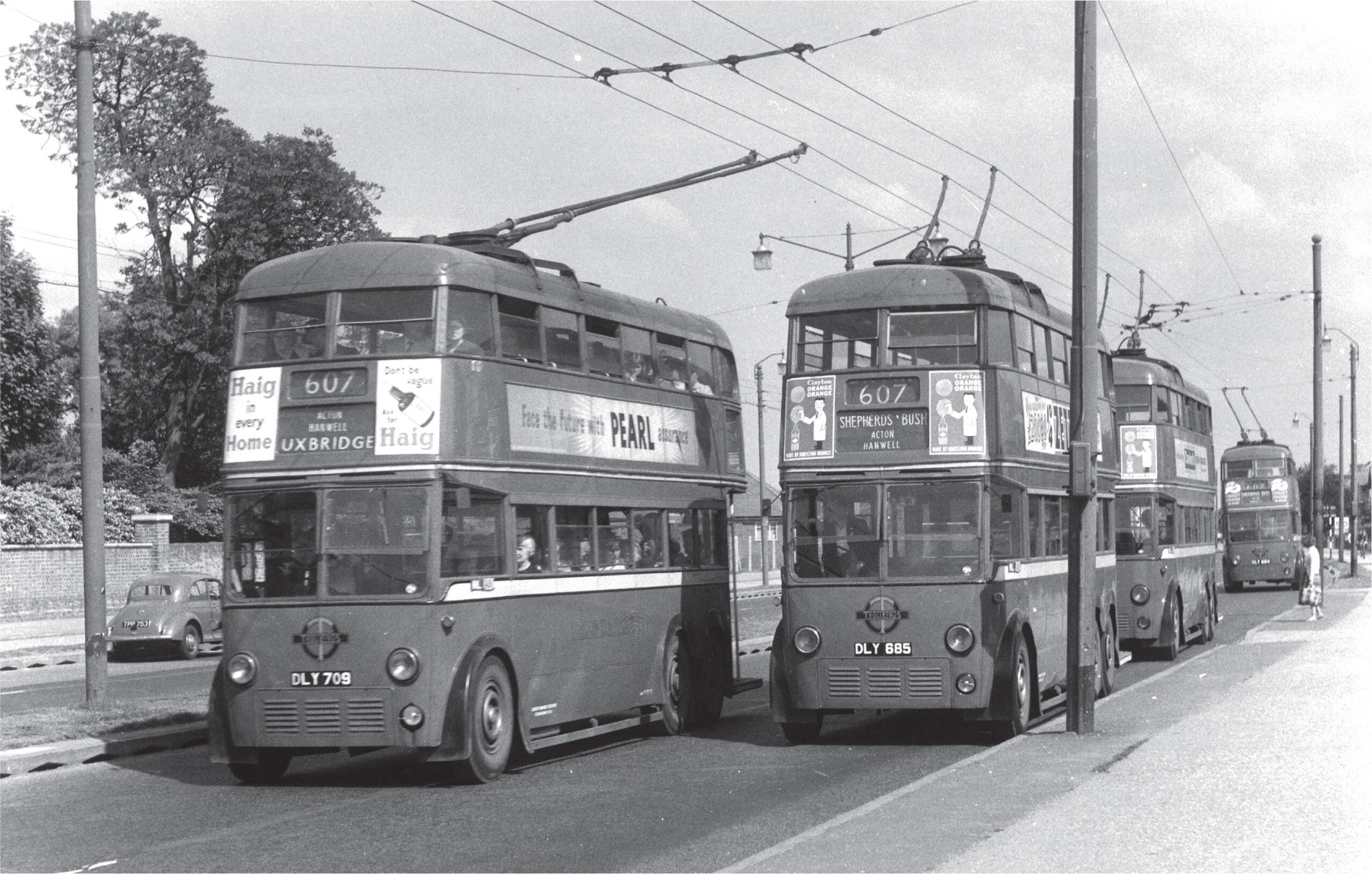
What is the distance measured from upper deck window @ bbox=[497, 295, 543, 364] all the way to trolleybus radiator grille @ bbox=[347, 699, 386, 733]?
10.5ft

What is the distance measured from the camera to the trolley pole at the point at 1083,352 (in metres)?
15.4

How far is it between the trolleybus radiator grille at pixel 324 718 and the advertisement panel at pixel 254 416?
78.8 inches

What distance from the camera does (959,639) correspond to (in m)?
15.8

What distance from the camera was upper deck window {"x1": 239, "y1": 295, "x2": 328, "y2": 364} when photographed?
14195 millimetres

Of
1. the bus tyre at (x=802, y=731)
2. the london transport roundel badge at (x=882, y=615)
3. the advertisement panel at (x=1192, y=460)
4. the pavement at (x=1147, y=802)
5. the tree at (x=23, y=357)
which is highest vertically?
the tree at (x=23, y=357)

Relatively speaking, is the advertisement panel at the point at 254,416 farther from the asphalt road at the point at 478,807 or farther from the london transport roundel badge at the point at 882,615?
the london transport roundel badge at the point at 882,615

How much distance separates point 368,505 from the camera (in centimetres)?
1370

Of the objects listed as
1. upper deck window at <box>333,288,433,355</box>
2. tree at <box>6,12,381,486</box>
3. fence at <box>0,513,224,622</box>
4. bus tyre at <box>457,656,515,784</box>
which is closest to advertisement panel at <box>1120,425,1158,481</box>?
bus tyre at <box>457,656,515,784</box>

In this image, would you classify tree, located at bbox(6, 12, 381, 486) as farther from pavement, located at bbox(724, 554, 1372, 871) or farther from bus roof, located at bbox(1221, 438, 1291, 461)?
pavement, located at bbox(724, 554, 1372, 871)

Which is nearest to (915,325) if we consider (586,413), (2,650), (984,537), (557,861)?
(984,537)

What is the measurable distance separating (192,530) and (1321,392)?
32.4 m

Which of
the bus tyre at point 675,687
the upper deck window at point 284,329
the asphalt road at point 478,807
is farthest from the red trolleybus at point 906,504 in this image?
the upper deck window at point 284,329

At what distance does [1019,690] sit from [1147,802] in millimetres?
5483

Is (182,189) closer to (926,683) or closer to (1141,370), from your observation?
(1141,370)
